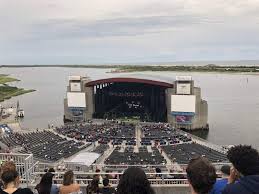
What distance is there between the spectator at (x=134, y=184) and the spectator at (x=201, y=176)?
427mm

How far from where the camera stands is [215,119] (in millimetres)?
58750

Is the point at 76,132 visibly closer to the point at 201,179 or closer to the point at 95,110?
the point at 95,110

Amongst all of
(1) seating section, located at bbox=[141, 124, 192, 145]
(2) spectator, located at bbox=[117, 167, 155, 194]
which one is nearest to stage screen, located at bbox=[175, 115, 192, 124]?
(1) seating section, located at bbox=[141, 124, 192, 145]

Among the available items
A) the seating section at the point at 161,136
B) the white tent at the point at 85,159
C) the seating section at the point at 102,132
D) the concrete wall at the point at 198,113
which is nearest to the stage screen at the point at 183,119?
the concrete wall at the point at 198,113

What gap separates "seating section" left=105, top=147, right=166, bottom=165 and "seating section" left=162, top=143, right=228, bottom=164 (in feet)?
4.05

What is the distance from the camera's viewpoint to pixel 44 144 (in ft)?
125

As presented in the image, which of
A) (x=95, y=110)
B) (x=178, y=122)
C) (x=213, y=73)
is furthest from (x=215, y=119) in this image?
(x=213, y=73)

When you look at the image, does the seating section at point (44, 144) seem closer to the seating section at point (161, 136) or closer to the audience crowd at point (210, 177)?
the seating section at point (161, 136)

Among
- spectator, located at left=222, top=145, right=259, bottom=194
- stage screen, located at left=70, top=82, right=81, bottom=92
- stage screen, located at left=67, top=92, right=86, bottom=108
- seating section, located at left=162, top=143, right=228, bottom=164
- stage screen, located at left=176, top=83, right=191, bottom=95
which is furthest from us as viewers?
stage screen, located at left=70, top=82, right=81, bottom=92

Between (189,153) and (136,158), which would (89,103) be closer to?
(189,153)

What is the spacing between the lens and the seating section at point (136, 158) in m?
29.2

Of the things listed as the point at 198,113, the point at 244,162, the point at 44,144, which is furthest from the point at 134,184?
the point at 198,113

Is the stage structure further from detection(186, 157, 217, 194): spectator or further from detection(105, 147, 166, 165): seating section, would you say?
detection(186, 157, 217, 194): spectator

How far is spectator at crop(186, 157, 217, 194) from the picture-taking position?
3.73m
